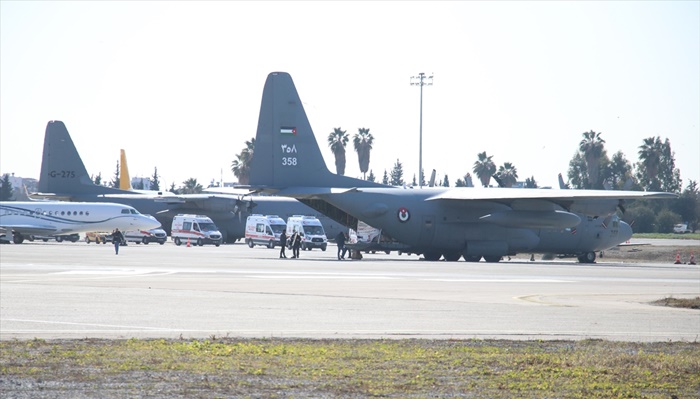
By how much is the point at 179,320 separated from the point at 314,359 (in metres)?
5.38

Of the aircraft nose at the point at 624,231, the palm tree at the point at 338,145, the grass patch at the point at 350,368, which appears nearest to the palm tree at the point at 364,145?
the palm tree at the point at 338,145

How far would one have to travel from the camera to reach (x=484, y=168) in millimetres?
138750

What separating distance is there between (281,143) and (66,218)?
28.3m

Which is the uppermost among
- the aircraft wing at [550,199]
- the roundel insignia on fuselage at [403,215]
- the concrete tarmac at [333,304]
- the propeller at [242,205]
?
the propeller at [242,205]

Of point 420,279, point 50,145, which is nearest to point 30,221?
point 50,145

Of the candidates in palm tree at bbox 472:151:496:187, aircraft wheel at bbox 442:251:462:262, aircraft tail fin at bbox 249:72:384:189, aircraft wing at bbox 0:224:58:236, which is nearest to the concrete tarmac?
aircraft tail fin at bbox 249:72:384:189

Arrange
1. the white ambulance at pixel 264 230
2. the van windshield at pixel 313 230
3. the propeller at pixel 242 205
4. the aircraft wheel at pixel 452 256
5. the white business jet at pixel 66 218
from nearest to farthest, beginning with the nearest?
the aircraft wheel at pixel 452 256 → the van windshield at pixel 313 230 → the white business jet at pixel 66 218 → the white ambulance at pixel 264 230 → the propeller at pixel 242 205

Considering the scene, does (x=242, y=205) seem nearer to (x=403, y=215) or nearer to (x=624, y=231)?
(x=403, y=215)

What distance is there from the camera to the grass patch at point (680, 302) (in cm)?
2230

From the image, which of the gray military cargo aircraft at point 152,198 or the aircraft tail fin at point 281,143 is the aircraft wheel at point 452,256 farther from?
the gray military cargo aircraft at point 152,198

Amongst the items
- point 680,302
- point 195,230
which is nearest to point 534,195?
point 680,302

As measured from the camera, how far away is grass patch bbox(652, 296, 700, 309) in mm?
22297

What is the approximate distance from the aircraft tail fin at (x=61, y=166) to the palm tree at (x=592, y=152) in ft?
259

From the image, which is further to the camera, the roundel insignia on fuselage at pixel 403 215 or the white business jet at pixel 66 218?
the white business jet at pixel 66 218
